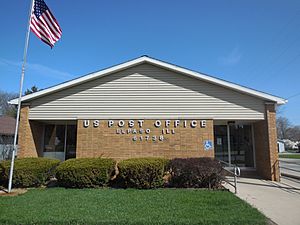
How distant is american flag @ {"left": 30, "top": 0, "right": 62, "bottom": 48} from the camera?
9133mm

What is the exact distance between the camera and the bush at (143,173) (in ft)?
29.7

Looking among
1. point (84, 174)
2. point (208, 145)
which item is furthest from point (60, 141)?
point (208, 145)

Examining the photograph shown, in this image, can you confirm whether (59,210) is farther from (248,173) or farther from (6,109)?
(6,109)

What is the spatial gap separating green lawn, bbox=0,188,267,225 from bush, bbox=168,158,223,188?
69 cm

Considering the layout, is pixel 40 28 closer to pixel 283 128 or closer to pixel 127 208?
pixel 127 208

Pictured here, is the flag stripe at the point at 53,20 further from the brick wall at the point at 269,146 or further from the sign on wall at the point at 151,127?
the brick wall at the point at 269,146

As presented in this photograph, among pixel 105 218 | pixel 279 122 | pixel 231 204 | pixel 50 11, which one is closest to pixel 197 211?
pixel 231 204

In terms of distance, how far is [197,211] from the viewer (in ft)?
20.1

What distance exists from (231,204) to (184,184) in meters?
2.69

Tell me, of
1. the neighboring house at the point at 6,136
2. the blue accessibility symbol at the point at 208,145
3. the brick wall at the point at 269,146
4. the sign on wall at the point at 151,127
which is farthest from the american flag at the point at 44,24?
the neighboring house at the point at 6,136

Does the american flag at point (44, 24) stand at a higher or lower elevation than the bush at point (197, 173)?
higher

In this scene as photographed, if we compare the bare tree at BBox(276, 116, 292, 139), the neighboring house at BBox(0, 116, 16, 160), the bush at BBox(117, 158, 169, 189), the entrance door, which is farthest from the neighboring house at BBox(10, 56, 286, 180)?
the bare tree at BBox(276, 116, 292, 139)

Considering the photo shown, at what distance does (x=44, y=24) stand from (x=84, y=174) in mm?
→ 5789

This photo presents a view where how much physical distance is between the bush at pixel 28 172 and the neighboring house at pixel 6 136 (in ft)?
39.0
